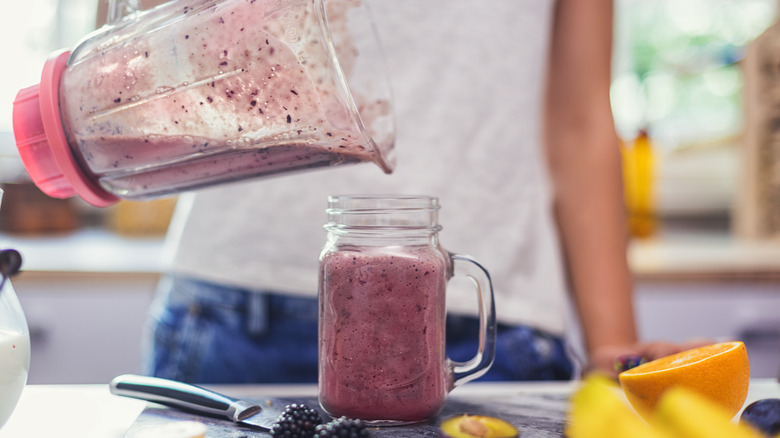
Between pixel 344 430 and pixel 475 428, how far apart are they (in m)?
0.09

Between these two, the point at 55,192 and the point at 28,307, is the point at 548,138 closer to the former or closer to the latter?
the point at 55,192

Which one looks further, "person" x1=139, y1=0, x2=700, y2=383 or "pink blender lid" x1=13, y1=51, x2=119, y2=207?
"person" x1=139, y1=0, x2=700, y2=383

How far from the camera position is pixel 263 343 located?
2.82 feet

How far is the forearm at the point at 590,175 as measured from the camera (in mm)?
912

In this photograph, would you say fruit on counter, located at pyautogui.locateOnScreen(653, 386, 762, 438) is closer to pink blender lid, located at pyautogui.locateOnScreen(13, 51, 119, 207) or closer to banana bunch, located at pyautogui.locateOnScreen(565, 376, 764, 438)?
banana bunch, located at pyautogui.locateOnScreen(565, 376, 764, 438)

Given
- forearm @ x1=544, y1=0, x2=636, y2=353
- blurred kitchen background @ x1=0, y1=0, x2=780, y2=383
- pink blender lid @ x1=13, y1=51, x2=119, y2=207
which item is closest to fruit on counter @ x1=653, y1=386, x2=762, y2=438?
pink blender lid @ x1=13, y1=51, x2=119, y2=207

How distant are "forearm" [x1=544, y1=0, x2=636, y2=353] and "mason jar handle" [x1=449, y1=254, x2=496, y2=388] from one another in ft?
1.13

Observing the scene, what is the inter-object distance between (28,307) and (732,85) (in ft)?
6.93

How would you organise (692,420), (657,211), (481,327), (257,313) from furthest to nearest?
(657,211)
(257,313)
(481,327)
(692,420)

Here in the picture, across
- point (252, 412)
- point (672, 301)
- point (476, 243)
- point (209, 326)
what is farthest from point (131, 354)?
point (672, 301)

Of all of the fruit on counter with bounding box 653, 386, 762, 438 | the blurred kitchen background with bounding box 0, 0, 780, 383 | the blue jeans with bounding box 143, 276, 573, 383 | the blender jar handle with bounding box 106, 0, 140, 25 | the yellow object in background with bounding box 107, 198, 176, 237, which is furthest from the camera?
the yellow object in background with bounding box 107, 198, 176, 237

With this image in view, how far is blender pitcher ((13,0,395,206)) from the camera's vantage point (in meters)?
0.50

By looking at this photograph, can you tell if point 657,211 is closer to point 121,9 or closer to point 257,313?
point 257,313

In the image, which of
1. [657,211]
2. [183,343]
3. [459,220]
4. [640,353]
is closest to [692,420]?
[640,353]
